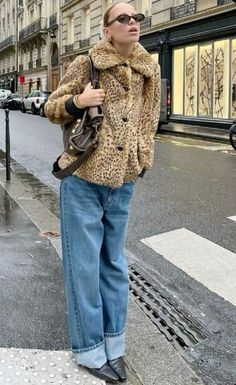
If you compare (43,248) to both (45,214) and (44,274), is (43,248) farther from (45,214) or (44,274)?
(45,214)

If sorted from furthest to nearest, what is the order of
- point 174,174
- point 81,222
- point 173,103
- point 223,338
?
point 173,103
point 174,174
point 223,338
point 81,222

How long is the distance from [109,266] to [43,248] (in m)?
2.43

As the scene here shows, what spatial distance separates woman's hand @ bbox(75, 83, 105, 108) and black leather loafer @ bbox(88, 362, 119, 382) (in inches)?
51.9

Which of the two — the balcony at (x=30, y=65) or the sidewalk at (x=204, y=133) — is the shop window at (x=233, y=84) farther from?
the balcony at (x=30, y=65)

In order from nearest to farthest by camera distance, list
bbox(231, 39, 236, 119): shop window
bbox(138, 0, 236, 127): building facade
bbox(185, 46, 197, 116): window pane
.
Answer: bbox(231, 39, 236, 119): shop window → bbox(138, 0, 236, 127): building facade → bbox(185, 46, 197, 116): window pane

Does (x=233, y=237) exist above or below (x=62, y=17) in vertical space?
below

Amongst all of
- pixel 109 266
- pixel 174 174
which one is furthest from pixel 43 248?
pixel 174 174

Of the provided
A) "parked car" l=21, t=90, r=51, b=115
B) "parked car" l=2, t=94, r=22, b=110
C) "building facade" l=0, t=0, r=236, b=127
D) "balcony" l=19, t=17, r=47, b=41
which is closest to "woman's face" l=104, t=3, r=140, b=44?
"building facade" l=0, t=0, r=236, b=127

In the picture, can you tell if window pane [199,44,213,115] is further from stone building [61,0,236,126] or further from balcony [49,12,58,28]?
balcony [49,12,58,28]

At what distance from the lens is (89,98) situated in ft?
8.68

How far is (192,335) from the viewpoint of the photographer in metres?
3.63

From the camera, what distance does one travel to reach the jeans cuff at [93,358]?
2.89 m

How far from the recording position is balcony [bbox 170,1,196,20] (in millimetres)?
24230

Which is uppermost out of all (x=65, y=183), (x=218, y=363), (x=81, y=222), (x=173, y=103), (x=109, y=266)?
(x=173, y=103)
